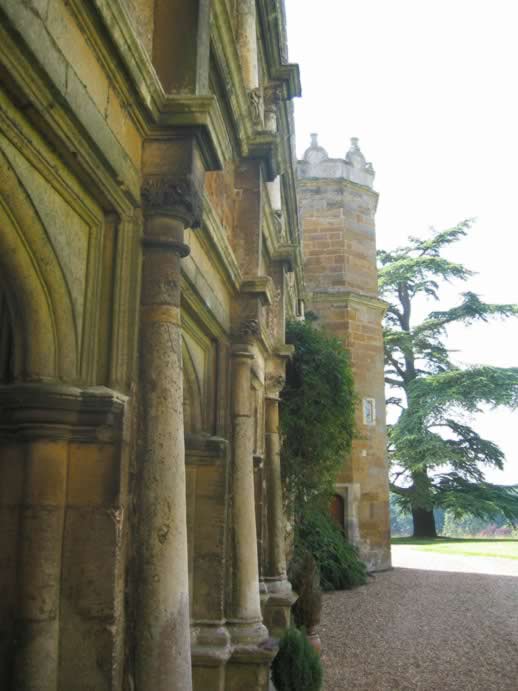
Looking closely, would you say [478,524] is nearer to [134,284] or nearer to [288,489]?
[288,489]

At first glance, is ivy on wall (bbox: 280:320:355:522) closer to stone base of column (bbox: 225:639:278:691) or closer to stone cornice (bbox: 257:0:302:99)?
stone cornice (bbox: 257:0:302:99)

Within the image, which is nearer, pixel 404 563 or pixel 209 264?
pixel 209 264

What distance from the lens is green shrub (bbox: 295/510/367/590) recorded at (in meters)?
13.1

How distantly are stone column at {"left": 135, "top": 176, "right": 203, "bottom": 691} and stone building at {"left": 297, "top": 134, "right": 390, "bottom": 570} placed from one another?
12.8 meters

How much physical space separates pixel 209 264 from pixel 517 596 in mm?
9920

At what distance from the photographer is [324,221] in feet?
57.9

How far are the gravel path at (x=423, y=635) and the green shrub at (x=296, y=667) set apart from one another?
64 cm

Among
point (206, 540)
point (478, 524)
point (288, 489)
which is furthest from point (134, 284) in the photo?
→ point (478, 524)

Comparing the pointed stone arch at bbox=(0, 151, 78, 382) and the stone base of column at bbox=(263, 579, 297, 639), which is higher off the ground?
the pointed stone arch at bbox=(0, 151, 78, 382)

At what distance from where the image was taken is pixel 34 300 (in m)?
2.60

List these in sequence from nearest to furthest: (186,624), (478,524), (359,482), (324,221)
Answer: (186,624) → (359,482) → (324,221) → (478,524)

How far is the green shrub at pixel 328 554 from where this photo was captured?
13.1 m

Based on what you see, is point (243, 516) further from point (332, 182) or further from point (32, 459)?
point (332, 182)

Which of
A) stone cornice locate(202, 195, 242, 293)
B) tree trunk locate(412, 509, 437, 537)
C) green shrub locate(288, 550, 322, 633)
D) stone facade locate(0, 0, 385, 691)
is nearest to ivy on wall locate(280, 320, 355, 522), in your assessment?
green shrub locate(288, 550, 322, 633)
